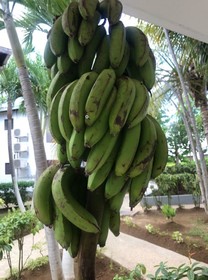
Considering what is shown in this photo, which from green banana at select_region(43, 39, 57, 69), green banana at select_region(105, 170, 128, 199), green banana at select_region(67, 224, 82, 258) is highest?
green banana at select_region(43, 39, 57, 69)

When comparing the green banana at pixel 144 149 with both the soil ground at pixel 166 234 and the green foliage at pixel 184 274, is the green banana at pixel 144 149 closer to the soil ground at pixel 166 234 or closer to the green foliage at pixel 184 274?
the green foliage at pixel 184 274

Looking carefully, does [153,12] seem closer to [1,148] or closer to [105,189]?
[105,189]

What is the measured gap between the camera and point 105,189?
427mm

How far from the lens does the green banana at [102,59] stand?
0.48 m

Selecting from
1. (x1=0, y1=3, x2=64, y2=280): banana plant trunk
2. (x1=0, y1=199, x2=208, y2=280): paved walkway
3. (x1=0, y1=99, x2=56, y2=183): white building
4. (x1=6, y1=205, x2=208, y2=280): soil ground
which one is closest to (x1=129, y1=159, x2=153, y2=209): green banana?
(x1=0, y1=3, x2=64, y2=280): banana plant trunk

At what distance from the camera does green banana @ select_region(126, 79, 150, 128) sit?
1.47 feet

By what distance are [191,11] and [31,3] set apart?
910 mm

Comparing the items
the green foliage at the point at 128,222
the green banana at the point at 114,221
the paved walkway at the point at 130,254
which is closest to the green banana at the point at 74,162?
the green banana at the point at 114,221

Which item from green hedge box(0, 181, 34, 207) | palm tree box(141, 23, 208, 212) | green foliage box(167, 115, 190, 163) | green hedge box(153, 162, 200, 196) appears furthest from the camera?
green foliage box(167, 115, 190, 163)

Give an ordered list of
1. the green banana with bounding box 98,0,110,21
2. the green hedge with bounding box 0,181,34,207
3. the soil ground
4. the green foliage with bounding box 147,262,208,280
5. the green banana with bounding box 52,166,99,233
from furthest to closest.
A: 1. the green hedge with bounding box 0,181,34,207
2. the soil ground
3. the green foliage with bounding box 147,262,208,280
4. the green banana with bounding box 98,0,110,21
5. the green banana with bounding box 52,166,99,233

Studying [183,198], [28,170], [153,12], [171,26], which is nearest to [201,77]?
[171,26]

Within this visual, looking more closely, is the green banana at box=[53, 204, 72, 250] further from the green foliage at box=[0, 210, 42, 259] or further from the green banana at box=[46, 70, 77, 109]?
the green foliage at box=[0, 210, 42, 259]

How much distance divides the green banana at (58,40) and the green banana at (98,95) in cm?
11

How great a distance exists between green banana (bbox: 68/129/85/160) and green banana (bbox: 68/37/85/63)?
0.13m
